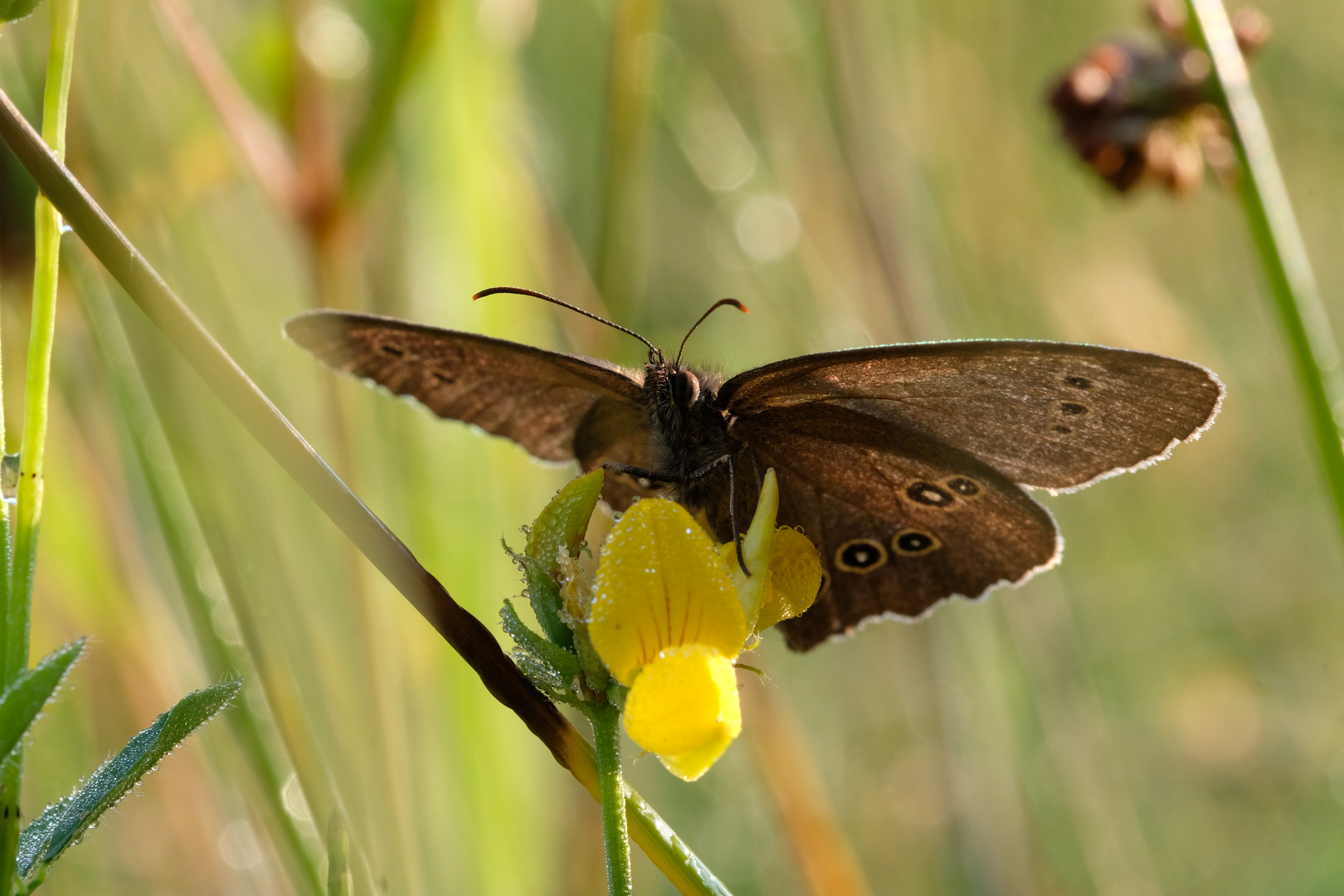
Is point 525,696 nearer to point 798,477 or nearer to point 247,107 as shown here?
point 798,477

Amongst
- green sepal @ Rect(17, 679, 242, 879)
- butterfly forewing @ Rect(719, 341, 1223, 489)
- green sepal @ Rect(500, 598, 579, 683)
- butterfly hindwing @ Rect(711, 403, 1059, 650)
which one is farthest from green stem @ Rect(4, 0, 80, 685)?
butterfly hindwing @ Rect(711, 403, 1059, 650)

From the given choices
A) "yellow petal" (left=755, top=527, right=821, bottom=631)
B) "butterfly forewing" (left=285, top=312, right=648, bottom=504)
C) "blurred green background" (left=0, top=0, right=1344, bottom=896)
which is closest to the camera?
"yellow petal" (left=755, top=527, right=821, bottom=631)

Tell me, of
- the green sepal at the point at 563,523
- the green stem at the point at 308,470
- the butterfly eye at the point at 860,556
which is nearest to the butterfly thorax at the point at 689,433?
the butterfly eye at the point at 860,556

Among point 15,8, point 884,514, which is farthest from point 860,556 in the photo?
point 15,8

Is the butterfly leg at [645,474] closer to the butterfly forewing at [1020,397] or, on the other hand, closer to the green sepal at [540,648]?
the butterfly forewing at [1020,397]

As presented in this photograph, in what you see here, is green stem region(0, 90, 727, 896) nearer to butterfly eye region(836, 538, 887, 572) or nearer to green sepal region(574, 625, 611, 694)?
green sepal region(574, 625, 611, 694)

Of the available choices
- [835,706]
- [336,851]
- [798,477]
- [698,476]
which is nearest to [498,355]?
[698,476]
